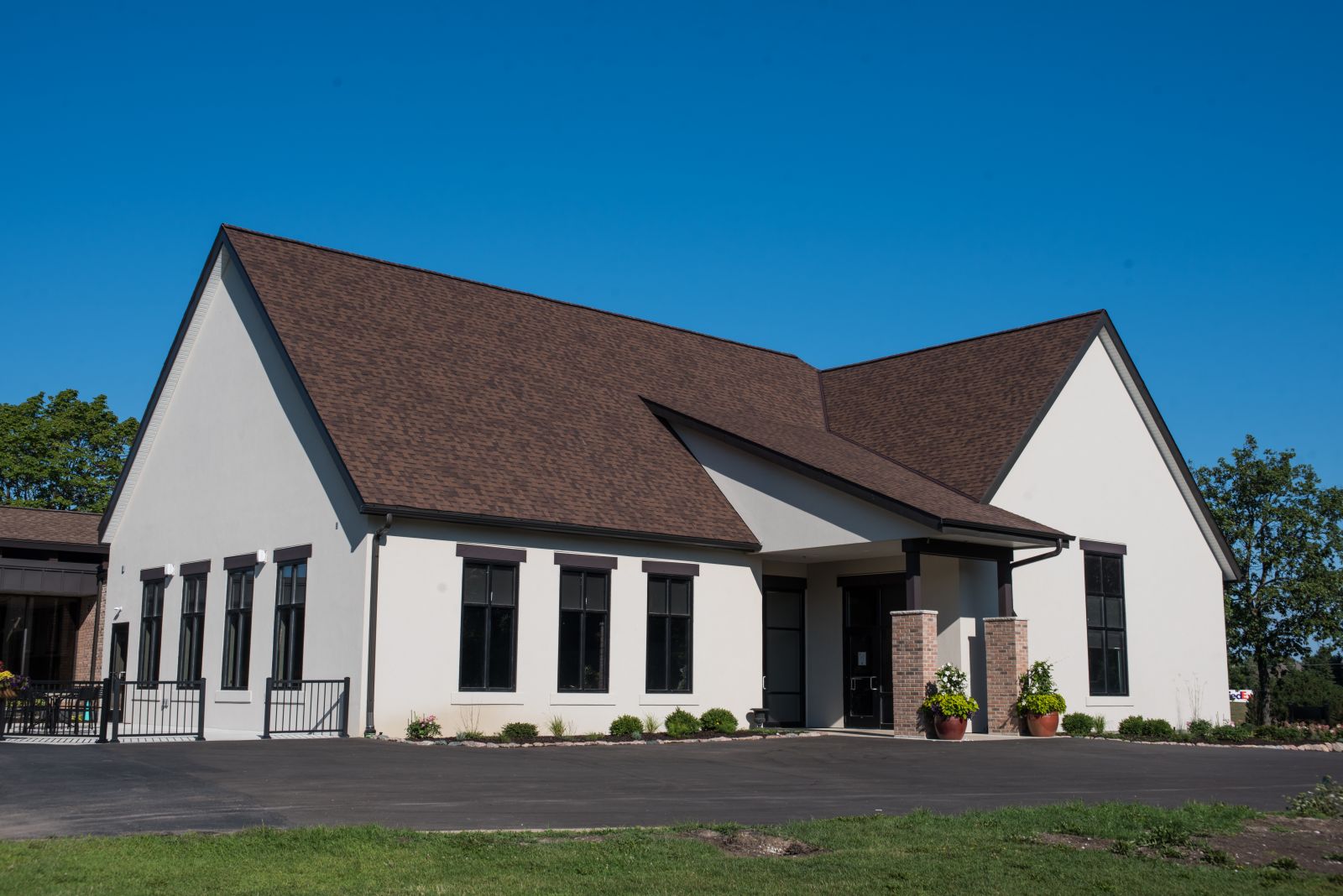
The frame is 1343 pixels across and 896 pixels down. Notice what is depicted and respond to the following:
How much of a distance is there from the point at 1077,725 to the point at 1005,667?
2379 mm

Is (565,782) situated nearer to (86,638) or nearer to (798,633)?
(798,633)

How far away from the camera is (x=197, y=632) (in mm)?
27078

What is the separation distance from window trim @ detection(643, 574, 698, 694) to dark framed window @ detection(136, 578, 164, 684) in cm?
1069

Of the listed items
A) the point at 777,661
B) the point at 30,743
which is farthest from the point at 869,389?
the point at 30,743

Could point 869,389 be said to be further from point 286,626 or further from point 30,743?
point 30,743

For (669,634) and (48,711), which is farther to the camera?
(669,634)

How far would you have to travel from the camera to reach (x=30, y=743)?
2058 cm

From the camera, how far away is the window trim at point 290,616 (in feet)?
77.7

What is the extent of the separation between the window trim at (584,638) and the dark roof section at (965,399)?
26.3ft

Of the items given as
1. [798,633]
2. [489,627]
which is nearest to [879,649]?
[798,633]

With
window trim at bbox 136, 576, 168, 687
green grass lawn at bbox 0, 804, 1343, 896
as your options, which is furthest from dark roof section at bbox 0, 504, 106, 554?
green grass lawn at bbox 0, 804, 1343, 896

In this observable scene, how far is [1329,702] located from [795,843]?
101 feet

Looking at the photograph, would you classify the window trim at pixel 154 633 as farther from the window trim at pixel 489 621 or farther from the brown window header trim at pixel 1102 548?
the brown window header trim at pixel 1102 548

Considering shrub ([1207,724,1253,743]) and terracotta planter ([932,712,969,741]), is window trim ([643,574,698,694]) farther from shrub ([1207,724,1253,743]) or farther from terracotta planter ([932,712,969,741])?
shrub ([1207,724,1253,743])
